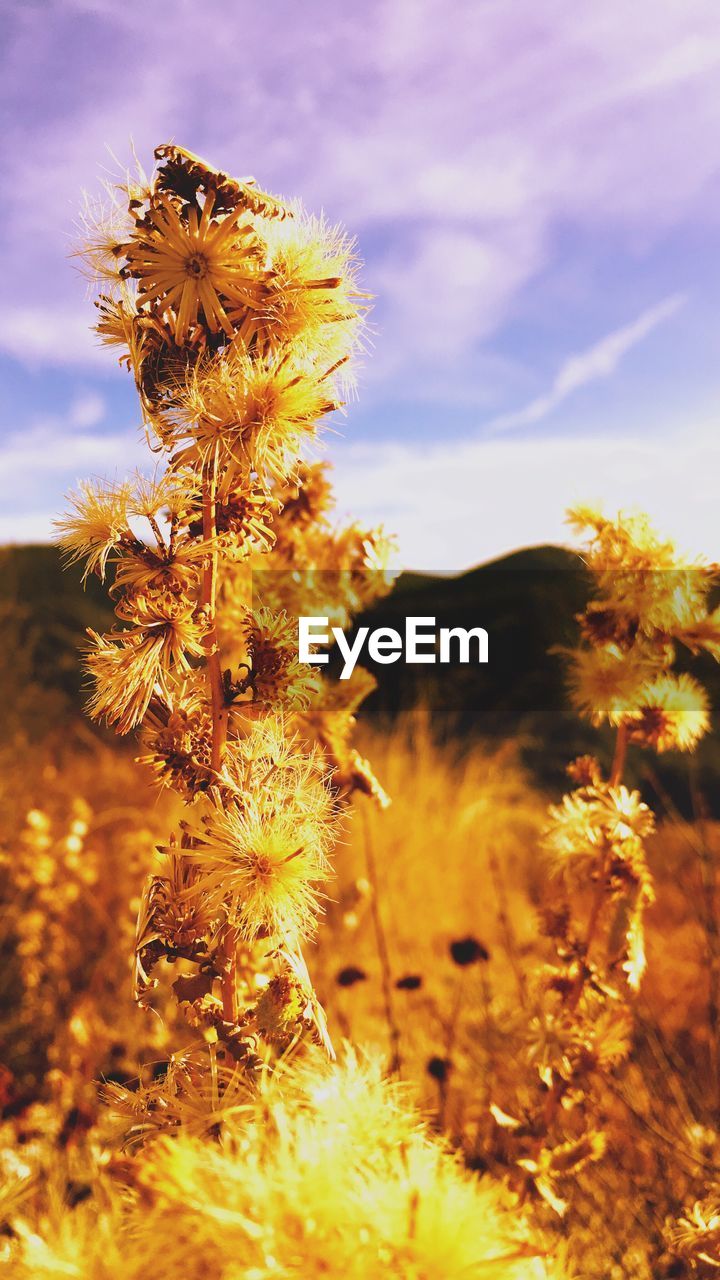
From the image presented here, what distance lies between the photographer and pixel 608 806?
4.66 ft

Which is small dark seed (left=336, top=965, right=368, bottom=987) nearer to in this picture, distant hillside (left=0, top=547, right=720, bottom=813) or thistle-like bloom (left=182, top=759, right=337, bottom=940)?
thistle-like bloom (left=182, top=759, right=337, bottom=940)

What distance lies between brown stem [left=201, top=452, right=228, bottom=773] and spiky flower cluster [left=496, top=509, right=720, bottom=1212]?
1.87 ft

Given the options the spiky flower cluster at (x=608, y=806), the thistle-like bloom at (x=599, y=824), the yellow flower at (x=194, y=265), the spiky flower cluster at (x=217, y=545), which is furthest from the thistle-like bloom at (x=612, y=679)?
the yellow flower at (x=194, y=265)

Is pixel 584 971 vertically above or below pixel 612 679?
below

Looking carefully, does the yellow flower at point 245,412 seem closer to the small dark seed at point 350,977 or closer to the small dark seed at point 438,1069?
the small dark seed at point 350,977

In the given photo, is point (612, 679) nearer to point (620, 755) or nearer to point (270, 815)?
point (620, 755)

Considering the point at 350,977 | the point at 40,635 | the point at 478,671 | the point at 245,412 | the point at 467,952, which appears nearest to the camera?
the point at 245,412

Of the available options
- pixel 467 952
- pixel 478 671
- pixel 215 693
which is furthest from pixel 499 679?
pixel 215 693

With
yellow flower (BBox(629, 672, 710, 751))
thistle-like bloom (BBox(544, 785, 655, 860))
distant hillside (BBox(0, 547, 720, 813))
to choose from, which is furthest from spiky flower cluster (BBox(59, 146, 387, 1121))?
distant hillside (BBox(0, 547, 720, 813))

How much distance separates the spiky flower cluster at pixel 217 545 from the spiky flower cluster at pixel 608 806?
1.55 ft

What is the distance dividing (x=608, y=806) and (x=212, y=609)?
0.71 m

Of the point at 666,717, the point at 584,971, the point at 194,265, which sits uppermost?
the point at 194,265

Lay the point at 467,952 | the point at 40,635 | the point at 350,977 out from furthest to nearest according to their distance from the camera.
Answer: the point at 40,635 → the point at 467,952 → the point at 350,977

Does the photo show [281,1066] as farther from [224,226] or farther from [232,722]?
[224,226]
